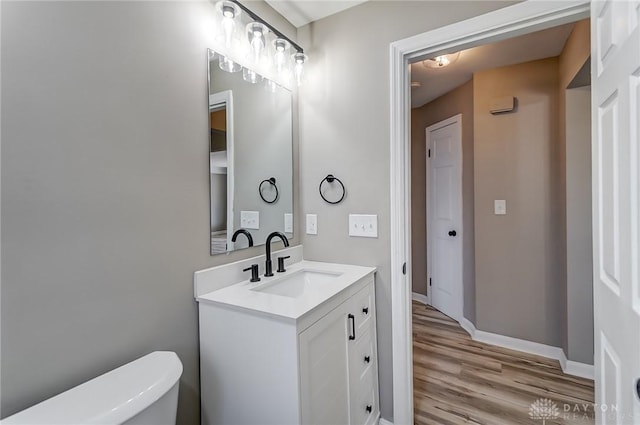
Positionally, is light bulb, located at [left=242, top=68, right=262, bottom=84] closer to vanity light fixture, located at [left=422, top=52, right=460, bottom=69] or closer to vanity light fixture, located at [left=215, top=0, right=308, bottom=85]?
vanity light fixture, located at [left=215, top=0, right=308, bottom=85]

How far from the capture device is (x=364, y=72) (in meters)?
1.64

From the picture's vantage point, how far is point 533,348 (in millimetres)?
Answer: 2426

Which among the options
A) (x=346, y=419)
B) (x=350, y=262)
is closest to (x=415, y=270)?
(x=350, y=262)

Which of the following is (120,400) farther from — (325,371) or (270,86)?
(270,86)

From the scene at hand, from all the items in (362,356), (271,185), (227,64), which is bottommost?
(362,356)

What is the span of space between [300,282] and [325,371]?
545mm

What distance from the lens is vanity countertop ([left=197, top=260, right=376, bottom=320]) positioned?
1076 millimetres

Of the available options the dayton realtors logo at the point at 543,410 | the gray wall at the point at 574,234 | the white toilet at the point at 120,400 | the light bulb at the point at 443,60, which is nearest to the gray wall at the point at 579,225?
the gray wall at the point at 574,234

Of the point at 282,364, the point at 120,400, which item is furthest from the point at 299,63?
the point at 120,400

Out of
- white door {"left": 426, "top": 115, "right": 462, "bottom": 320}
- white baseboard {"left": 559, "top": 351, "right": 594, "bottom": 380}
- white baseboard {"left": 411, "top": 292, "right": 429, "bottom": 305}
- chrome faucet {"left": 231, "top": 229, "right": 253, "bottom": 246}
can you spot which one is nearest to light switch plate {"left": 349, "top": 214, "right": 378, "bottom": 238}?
chrome faucet {"left": 231, "top": 229, "right": 253, "bottom": 246}

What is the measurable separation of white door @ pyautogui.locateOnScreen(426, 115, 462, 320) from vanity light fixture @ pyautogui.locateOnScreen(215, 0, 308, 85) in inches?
76.5

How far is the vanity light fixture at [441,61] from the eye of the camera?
2315 mm

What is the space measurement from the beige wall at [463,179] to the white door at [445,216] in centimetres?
8

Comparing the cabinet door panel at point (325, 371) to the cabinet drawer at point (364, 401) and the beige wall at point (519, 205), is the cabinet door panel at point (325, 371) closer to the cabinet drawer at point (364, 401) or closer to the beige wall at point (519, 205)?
the cabinet drawer at point (364, 401)
